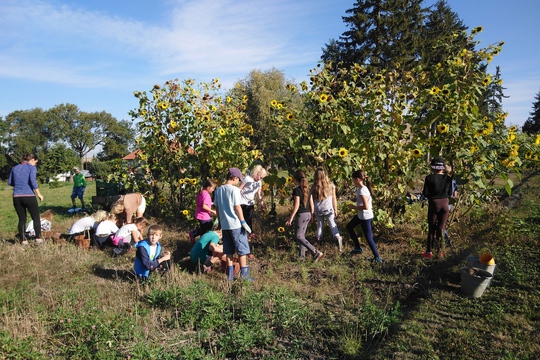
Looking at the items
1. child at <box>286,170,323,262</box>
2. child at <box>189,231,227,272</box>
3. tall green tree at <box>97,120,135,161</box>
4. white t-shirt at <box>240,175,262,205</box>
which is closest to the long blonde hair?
child at <box>286,170,323,262</box>

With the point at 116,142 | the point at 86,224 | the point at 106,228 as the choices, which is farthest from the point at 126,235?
the point at 116,142

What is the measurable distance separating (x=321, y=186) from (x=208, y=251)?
190 centimetres

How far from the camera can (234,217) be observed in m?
5.02

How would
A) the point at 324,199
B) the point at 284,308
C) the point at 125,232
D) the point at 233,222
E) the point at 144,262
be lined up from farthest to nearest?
1. the point at 125,232
2. the point at 324,199
3. the point at 233,222
4. the point at 144,262
5. the point at 284,308

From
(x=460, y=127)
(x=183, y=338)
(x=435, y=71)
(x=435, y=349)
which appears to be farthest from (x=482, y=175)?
(x=183, y=338)

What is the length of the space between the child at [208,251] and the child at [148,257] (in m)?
0.47

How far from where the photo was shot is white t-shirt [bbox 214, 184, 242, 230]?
4988 mm

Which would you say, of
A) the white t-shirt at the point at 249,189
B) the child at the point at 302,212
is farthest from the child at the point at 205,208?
the child at the point at 302,212

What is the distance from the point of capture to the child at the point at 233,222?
499 cm

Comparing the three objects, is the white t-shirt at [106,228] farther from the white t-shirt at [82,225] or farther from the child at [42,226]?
the child at [42,226]

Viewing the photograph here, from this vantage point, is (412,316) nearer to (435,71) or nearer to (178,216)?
(435,71)

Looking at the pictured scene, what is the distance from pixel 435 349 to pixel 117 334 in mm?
2692

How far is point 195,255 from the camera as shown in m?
5.55

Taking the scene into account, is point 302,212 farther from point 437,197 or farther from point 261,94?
point 261,94
